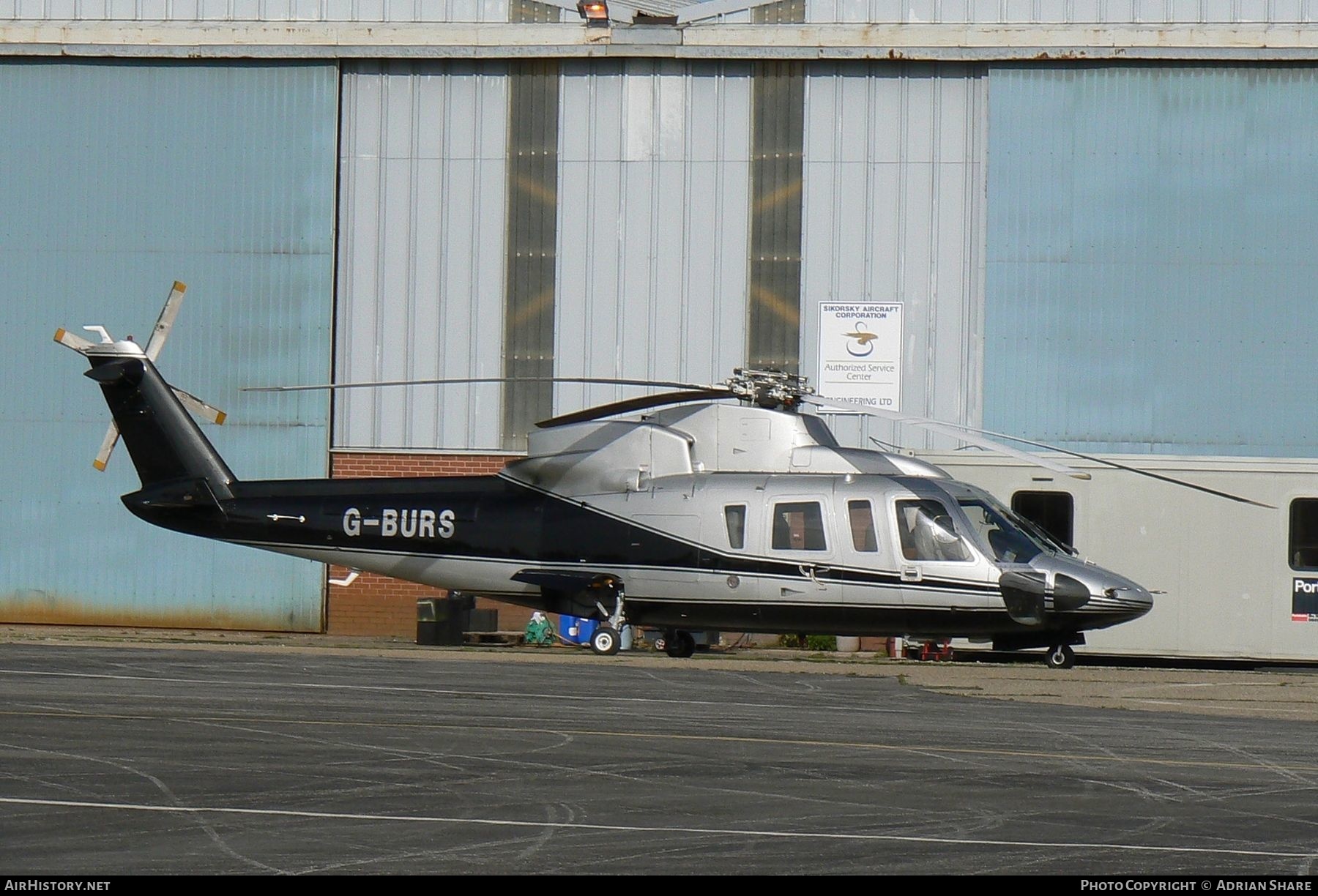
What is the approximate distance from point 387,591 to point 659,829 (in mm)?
20336

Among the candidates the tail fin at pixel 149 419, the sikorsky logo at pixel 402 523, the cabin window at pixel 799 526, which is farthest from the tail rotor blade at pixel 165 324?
the cabin window at pixel 799 526

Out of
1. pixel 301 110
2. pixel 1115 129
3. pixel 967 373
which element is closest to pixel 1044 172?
pixel 1115 129

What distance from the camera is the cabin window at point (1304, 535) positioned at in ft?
77.6

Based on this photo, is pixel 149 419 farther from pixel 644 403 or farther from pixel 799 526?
pixel 799 526

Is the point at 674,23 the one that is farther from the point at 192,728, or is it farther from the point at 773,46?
the point at 192,728

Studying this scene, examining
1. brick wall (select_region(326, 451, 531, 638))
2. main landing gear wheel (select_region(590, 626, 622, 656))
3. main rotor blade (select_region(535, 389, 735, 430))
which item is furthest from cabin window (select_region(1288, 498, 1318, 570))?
brick wall (select_region(326, 451, 531, 638))

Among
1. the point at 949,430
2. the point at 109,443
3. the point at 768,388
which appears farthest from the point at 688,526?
the point at 109,443

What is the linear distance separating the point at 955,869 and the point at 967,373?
2100 centimetres

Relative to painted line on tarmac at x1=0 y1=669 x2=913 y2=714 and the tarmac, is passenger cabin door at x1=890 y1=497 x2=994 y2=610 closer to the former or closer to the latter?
the tarmac

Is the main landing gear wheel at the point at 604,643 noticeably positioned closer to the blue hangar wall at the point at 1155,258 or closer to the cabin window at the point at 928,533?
the cabin window at the point at 928,533

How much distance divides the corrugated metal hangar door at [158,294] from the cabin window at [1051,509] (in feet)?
44.0

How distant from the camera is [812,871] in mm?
8656

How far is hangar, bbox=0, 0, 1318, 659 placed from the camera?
28.5 meters

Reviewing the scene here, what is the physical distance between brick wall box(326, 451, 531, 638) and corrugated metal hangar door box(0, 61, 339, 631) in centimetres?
44
